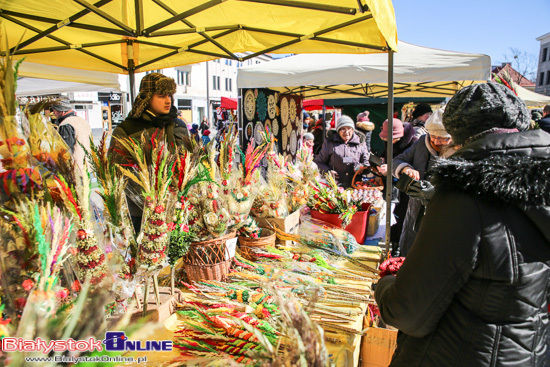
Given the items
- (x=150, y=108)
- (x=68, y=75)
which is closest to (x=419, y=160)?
(x=150, y=108)

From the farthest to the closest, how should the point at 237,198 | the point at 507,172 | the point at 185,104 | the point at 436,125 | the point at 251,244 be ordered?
the point at 185,104
the point at 436,125
the point at 251,244
the point at 237,198
the point at 507,172

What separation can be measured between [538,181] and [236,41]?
2.57m

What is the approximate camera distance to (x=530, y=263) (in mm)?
948

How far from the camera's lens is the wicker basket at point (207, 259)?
1785mm

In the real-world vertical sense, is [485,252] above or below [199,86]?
below

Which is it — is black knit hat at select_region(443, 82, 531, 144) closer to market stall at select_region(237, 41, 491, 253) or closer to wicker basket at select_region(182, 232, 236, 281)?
wicker basket at select_region(182, 232, 236, 281)

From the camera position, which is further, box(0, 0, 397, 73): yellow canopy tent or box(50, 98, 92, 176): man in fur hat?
box(50, 98, 92, 176): man in fur hat

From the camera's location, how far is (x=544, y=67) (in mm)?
43531

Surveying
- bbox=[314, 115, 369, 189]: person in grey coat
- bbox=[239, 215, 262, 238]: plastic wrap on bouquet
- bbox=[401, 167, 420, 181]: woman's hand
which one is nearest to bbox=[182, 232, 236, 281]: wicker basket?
bbox=[239, 215, 262, 238]: plastic wrap on bouquet

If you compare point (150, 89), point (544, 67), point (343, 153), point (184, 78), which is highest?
point (544, 67)

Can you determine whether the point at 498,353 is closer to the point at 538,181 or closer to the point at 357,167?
the point at 538,181

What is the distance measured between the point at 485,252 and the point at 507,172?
8.6 inches

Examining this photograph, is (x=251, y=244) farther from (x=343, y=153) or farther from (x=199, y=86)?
(x=199, y=86)

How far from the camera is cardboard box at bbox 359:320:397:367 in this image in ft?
5.49
